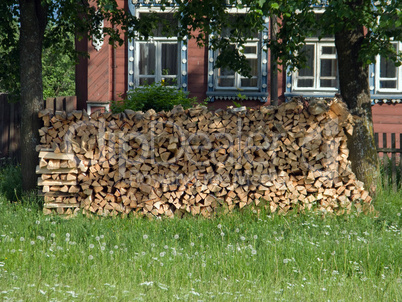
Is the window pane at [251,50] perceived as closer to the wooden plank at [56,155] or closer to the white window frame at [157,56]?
the white window frame at [157,56]

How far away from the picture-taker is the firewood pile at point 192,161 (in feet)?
22.2

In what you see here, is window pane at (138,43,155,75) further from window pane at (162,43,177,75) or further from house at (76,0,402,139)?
window pane at (162,43,177,75)

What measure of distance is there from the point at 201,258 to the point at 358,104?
14.4 ft

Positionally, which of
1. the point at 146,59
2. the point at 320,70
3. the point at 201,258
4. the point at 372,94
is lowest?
the point at 201,258

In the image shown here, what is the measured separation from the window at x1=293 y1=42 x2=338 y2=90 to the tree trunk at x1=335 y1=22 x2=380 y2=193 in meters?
4.88

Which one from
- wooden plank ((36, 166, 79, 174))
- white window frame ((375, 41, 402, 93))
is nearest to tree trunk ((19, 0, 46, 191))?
wooden plank ((36, 166, 79, 174))

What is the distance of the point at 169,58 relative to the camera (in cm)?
1298

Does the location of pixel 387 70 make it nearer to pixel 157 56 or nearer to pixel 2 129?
pixel 157 56

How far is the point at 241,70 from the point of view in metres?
9.36

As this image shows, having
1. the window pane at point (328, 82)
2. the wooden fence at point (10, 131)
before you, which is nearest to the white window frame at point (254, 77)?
the window pane at point (328, 82)

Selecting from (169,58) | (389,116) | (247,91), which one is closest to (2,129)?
(169,58)

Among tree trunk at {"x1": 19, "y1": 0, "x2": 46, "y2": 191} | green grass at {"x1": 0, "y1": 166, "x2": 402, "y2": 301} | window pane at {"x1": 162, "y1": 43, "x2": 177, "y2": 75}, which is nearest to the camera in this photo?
green grass at {"x1": 0, "y1": 166, "x2": 402, "y2": 301}

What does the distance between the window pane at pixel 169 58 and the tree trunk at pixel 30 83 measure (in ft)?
18.5

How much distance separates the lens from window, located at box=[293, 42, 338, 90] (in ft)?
42.4
